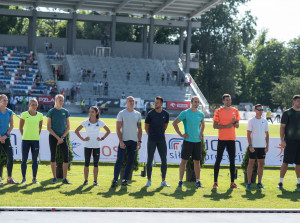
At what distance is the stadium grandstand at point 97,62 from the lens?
2056 inches

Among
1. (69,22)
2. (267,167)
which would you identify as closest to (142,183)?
(267,167)

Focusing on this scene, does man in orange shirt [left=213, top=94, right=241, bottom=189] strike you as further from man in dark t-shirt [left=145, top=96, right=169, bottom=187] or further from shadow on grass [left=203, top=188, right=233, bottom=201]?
man in dark t-shirt [left=145, top=96, right=169, bottom=187]

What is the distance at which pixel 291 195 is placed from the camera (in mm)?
11094

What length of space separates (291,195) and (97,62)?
49566 millimetres

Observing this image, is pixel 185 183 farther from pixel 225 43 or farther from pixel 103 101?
pixel 225 43

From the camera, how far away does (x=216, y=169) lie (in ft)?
39.2

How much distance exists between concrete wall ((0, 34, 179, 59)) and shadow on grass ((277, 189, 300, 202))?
167 ft

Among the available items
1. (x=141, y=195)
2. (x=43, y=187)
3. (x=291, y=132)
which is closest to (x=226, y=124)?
(x=291, y=132)

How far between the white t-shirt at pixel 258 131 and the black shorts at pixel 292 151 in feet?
1.72

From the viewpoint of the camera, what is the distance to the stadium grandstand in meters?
52.2

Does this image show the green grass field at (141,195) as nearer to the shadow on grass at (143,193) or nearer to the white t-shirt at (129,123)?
the shadow on grass at (143,193)

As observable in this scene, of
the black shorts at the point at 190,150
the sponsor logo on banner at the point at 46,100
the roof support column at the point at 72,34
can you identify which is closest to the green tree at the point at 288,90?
the roof support column at the point at 72,34

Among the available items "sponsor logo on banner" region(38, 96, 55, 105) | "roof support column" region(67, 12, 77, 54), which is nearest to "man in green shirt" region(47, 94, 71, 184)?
"sponsor logo on banner" region(38, 96, 55, 105)

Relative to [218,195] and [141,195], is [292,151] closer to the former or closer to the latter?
[218,195]
